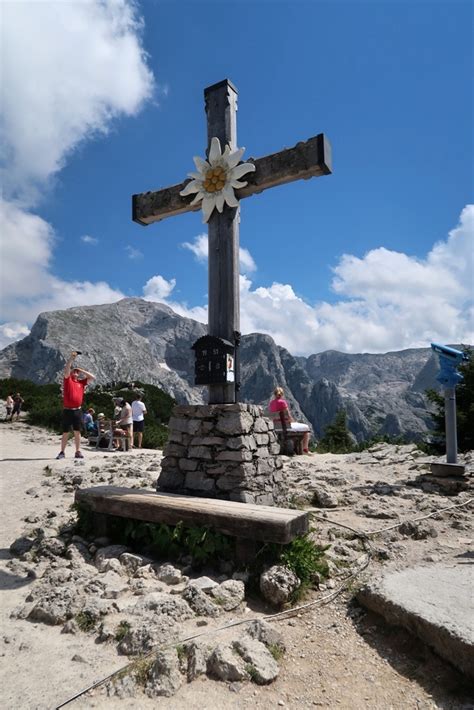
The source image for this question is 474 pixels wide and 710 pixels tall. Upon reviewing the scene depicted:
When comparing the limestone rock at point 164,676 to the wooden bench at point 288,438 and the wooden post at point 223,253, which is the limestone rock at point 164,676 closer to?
the wooden post at point 223,253

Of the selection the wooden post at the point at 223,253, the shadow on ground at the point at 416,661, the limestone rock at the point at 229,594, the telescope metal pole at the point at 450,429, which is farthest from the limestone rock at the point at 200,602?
the telescope metal pole at the point at 450,429

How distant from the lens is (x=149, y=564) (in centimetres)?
408

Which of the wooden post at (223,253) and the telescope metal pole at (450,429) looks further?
the telescope metal pole at (450,429)

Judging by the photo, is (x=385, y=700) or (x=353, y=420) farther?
(x=353, y=420)

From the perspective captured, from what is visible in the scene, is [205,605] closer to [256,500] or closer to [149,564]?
[149,564]

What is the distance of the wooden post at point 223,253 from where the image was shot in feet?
18.5

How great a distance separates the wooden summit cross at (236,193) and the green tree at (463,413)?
31.4 feet

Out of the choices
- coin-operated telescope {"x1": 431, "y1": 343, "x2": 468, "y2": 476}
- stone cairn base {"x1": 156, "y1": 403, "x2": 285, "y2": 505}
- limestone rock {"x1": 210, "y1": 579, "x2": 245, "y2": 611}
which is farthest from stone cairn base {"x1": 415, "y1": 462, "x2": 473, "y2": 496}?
limestone rock {"x1": 210, "y1": 579, "x2": 245, "y2": 611}

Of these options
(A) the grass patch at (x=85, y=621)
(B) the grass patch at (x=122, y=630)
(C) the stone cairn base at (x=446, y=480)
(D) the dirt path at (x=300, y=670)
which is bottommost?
(D) the dirt path at (x=300, y=670)

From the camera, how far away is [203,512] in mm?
4105

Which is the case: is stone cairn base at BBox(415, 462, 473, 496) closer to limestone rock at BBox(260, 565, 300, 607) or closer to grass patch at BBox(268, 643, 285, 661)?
limestone rock at BBox(260, 565, 300, 607)

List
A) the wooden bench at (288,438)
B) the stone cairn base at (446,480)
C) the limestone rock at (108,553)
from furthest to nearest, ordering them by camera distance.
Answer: the wooden bench at (288,438), the stone cairn base at (446,480), the limestone rock at (108,553)

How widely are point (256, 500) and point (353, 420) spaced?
90617mm

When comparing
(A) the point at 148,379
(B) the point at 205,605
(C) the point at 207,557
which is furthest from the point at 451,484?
(A) the point at 148,379
